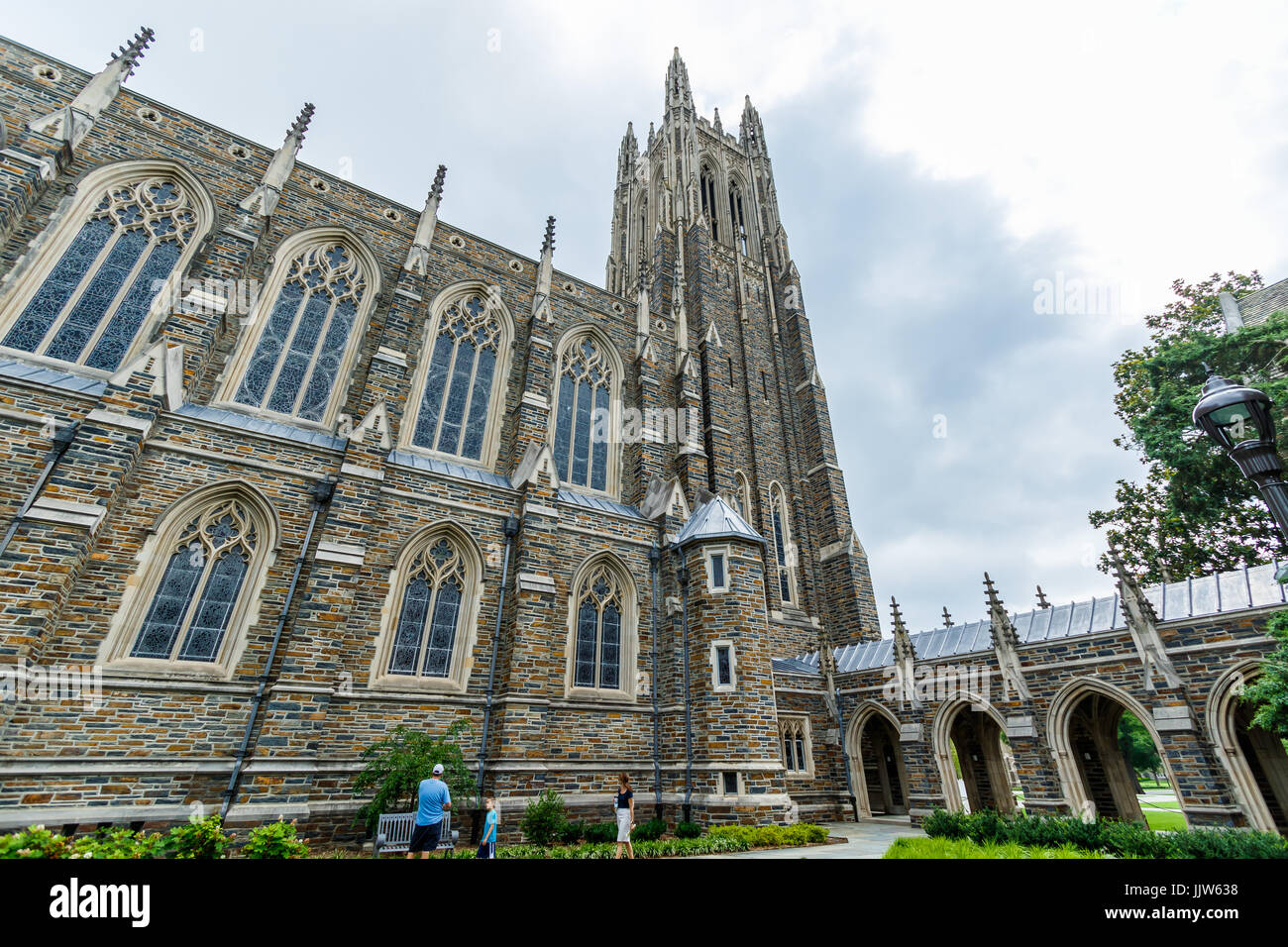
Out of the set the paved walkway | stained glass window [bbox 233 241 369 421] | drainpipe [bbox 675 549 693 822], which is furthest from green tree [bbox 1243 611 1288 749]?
stained glass window [bbox 233 241 369 421]

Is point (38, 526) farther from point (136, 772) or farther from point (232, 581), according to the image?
point (136, 772)

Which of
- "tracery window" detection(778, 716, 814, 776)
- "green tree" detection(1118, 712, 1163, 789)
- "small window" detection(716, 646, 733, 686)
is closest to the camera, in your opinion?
"small window" detection(716, 646, 733, 686)

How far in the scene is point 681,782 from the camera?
40.8ft

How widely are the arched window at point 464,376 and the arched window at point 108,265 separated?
208 inches

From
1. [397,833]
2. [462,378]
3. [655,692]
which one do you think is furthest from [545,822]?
[462,378]

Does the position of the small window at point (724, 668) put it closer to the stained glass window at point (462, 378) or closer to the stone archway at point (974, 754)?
the stone archway at point (974, 754)

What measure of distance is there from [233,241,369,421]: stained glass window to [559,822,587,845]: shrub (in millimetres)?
10026

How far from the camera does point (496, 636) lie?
1216cm

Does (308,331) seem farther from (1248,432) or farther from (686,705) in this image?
(1248,432)

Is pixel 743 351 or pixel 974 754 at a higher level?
pixel 743 351

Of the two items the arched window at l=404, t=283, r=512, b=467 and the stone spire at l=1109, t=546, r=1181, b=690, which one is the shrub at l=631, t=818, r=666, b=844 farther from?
the stone spire at l=1109, t=546, r=1181, b=690

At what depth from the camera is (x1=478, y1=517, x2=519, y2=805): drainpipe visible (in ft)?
36.4

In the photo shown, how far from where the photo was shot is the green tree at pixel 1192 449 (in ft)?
53.6

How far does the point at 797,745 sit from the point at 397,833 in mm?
11542
